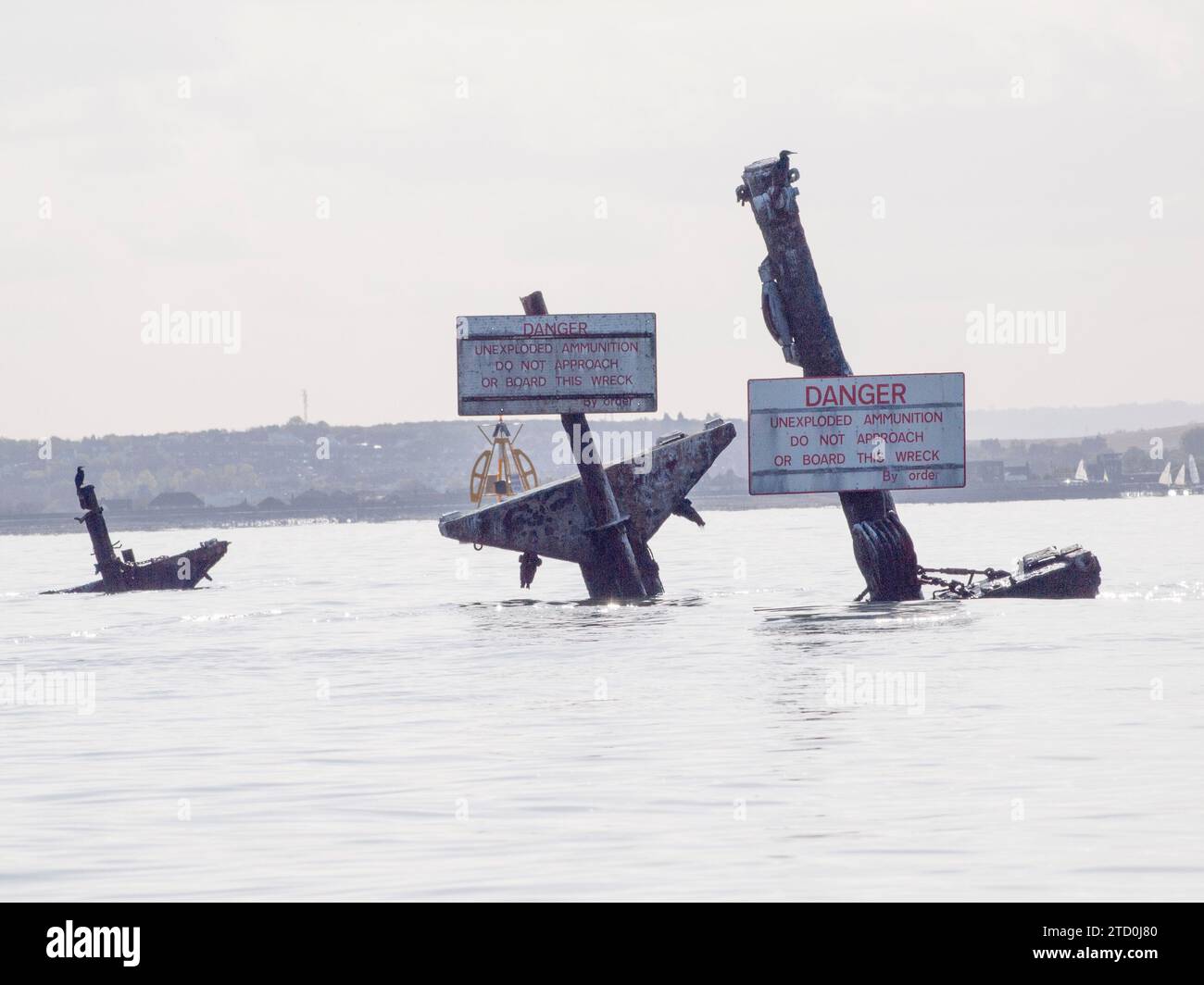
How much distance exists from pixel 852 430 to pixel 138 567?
100ft

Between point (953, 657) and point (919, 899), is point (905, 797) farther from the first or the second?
point (953, 657)

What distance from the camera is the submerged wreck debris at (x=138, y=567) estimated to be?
182 feet

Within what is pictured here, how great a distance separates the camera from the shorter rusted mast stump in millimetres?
37156

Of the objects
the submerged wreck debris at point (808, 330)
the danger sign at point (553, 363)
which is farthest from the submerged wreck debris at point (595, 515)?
the submerged wreck debris at point (808, 330)

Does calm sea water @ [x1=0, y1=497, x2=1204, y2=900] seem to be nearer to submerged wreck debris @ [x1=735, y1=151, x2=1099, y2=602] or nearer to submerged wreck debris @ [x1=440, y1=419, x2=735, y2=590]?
submerged wreck debris @ [x1=735, y1=151, x2=1099, y2=602]

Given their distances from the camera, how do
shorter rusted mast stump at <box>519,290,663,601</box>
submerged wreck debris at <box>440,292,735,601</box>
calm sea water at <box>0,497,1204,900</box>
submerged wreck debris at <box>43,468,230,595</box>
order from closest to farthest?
calm sea water at <box>0,497,1204,900</box>
shorter rusted mast stump at <box>519,290,663,601</box>
submerged wreck debris at <box>440,292,735,601</box>
submerged wreck debris at <box>43,468,230,595</box>

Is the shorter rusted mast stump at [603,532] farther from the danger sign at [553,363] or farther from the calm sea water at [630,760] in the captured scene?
the calm sea water at [630,760]

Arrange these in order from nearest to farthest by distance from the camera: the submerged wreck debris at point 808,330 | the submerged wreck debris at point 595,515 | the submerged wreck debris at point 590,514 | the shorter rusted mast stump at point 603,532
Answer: the submerged wreck debris at point 808,330
the shorter rusted mast stump at point 603,532
the submerged wreck debris at point 595,515
the submerged wreck debris at point 590,514

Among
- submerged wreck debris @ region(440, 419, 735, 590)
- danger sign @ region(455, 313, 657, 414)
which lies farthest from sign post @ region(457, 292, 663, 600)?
submerged wreck debris @ region(440, 419, 735, 590)

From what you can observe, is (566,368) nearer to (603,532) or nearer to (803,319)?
(603,532)

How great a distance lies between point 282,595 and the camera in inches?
2195

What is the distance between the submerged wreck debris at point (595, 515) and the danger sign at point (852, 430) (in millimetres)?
4198

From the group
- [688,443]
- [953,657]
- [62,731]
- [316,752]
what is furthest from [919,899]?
[688,443]

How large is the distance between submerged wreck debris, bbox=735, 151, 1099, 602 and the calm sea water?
70 cm
